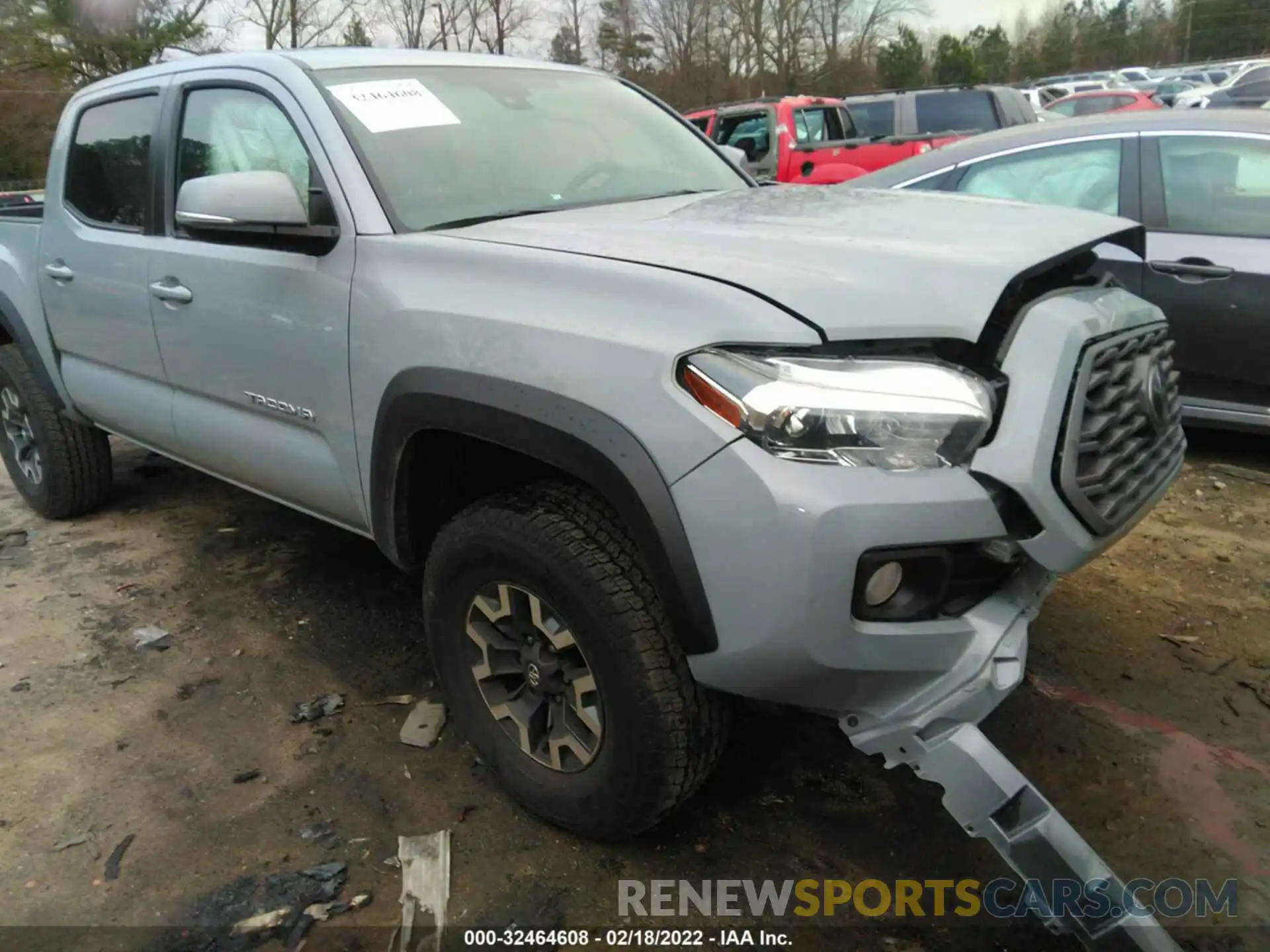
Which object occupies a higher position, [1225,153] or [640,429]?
[1225,153]

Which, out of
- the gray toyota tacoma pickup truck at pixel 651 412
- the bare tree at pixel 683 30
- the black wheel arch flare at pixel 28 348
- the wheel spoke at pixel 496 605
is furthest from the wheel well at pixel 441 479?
the bare tree at pixel 683 30

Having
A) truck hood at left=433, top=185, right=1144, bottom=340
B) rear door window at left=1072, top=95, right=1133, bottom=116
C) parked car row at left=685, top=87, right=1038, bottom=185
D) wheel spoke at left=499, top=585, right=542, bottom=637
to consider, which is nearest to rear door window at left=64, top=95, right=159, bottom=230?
truck hood at left=433, top=185, right=1144, bottom=340

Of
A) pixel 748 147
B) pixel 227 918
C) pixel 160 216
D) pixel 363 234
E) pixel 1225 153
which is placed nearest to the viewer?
pixel 227 918

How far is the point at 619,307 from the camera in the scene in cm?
195

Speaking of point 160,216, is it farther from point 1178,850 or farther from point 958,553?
point 1178,850

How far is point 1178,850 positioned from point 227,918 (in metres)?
2.20

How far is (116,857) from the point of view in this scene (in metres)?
2.41

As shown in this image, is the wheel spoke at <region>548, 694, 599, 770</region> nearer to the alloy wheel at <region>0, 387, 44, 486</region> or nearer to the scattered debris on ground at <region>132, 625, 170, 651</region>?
the scattered debris on ground at <region>132, 625, 170, 651</region>

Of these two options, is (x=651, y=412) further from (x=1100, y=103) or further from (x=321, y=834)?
(x=1100, y=103)

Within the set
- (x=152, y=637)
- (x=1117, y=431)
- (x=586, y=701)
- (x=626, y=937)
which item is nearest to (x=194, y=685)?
(x=152, y=637)

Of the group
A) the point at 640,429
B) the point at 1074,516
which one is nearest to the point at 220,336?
the point at 640,429

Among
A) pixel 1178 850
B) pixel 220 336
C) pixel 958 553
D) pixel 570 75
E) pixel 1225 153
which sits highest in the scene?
pixel 570 75

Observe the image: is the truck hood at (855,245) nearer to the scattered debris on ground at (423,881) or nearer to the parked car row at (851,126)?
the scattered debris on ground at (423,881)

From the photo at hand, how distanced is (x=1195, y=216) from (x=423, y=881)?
4170mm
